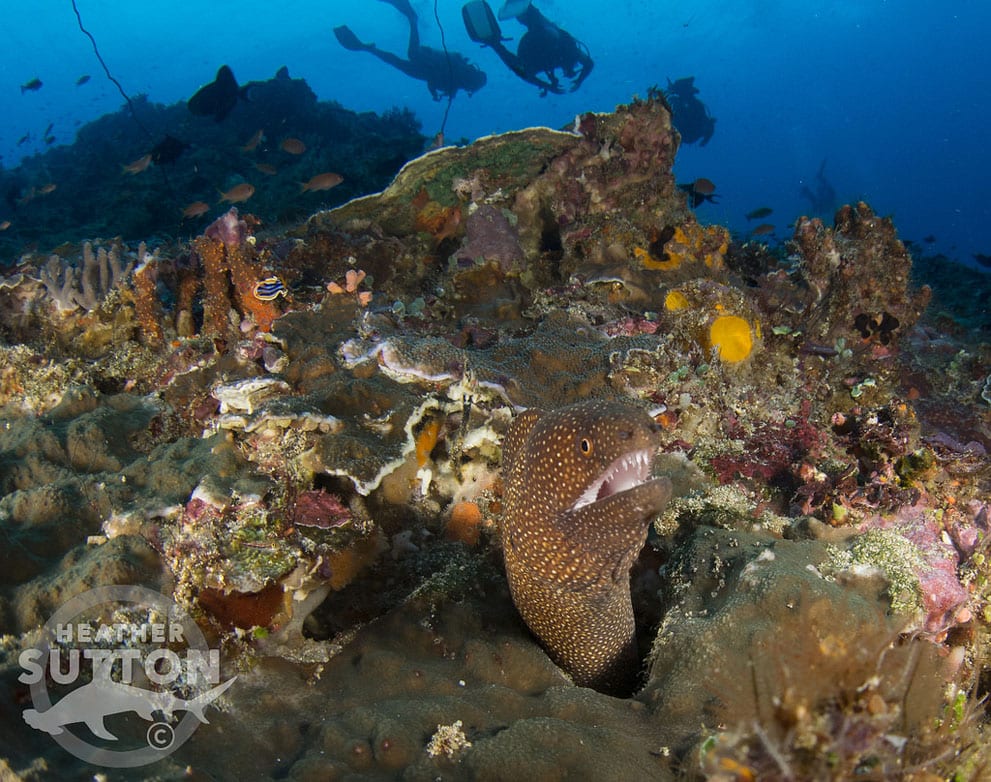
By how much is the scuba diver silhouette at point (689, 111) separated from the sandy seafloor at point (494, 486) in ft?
74.3

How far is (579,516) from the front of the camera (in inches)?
108

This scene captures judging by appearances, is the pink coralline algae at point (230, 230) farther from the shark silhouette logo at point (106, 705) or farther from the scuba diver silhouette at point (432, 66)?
the scuba diver silhouette at point (432, 66)

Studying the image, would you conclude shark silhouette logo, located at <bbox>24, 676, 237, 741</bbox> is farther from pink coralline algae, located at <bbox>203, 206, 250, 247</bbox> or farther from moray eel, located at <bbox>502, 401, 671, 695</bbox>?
pink coralline algae, located at <bbox>203, 206, 250, 247</bbox>

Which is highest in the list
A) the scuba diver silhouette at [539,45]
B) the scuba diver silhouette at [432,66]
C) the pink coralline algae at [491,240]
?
the scuba diver silhouette at [539,45]

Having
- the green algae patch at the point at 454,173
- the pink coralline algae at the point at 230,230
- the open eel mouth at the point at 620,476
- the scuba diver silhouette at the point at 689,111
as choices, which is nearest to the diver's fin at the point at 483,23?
the scuba diver silhouette at the point at 689,111

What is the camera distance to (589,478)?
8.94 feet

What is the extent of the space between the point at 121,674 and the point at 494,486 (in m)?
2.60

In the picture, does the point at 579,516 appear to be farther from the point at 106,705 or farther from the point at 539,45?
the point at 539,45

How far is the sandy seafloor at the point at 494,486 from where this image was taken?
238cm

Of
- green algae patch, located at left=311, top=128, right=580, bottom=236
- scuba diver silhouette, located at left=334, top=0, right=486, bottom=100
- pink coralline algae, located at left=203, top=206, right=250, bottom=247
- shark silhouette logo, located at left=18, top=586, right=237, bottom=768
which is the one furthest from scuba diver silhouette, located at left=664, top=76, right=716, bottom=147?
shark silhouette logo, located at left=18, top=586, right=237, bottom=768

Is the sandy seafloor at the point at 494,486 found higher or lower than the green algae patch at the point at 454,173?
lower

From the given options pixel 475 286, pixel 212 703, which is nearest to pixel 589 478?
pixel 212 703

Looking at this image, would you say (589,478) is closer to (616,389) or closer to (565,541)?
(565,541)

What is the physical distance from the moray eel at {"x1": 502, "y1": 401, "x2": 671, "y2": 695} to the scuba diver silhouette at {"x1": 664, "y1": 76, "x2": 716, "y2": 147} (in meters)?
27.7
